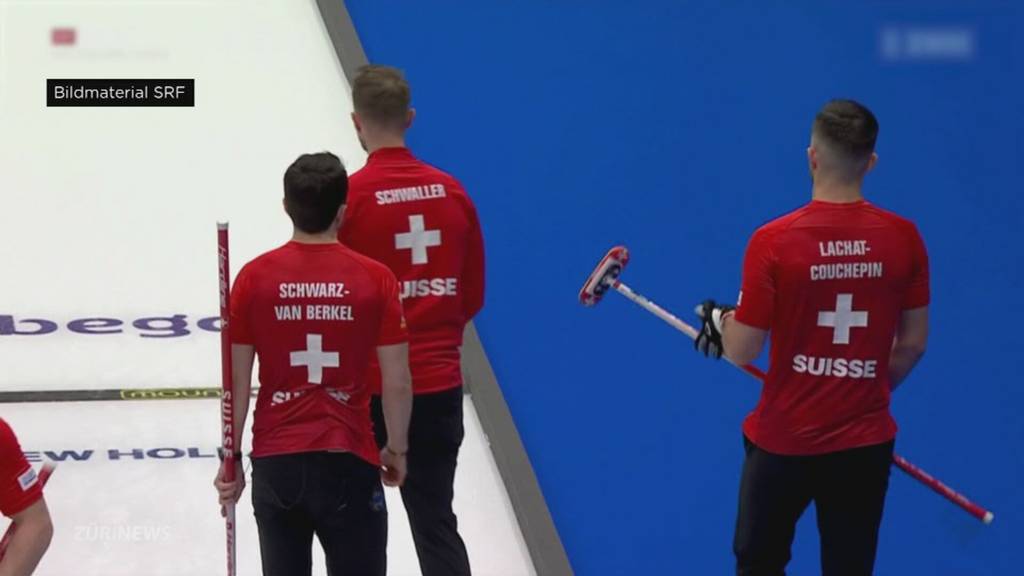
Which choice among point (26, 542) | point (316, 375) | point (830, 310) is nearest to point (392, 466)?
point (316, 375)

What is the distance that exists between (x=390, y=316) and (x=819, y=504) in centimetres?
108

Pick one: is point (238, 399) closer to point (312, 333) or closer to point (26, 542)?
point (312, 333)

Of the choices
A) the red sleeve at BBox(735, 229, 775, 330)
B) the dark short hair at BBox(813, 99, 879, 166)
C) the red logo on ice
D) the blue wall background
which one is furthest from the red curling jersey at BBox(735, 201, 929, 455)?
the red logo on ice

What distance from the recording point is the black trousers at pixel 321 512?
2865 millimetres

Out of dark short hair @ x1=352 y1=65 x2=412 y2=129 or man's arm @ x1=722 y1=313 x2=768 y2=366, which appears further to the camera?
dark short hair @ x1=352 y1=65 x2=412 y2=129

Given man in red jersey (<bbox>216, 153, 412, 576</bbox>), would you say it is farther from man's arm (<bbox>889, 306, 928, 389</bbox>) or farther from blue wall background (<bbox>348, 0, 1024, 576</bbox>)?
blue wall background (<bbox>348, 0, 1024, 576</bbox>)

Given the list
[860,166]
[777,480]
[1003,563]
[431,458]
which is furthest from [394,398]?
[1003,563]

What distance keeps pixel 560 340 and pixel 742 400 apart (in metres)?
0.63

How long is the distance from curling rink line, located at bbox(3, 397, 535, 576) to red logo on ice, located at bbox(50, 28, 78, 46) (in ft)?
3.90

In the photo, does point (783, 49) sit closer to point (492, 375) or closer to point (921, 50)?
point (921, 50)

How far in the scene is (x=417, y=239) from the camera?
3.19 metres

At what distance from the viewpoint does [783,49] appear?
4.94 m

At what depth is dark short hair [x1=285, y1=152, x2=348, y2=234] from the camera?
2.84 meters

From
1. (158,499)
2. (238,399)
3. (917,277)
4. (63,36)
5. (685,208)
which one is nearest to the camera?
(238,399)
